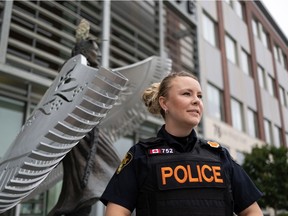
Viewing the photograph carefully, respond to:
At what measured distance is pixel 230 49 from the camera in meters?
18.1

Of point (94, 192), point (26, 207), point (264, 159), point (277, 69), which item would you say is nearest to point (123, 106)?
point (94, 192)

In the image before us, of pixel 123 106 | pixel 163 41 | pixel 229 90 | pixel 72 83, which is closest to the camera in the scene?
pixel 72 83

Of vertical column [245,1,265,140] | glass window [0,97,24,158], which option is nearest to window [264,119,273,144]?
vertical column [245,1,265,140]

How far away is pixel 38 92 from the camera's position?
7383 mm

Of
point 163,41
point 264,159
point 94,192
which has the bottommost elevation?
point 94,192

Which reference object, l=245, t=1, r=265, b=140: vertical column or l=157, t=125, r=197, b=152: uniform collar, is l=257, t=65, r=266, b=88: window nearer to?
l=245, t=1, r=265, b=140: vertical column

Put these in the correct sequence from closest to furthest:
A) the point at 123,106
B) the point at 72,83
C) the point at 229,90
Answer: the point at 72,83
the point at 123,106
the point at 229,90

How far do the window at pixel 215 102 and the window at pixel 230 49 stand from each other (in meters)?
2.84

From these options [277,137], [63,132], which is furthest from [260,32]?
[63,132]

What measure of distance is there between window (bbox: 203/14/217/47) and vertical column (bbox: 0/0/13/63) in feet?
33.7

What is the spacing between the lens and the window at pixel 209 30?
15585 millimetres

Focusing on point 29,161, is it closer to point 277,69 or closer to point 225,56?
point 225,56

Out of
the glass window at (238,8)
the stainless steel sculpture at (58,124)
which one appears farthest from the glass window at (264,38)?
the stainless steel sculpture at (58,124)

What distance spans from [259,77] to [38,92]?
16806 millimetres
